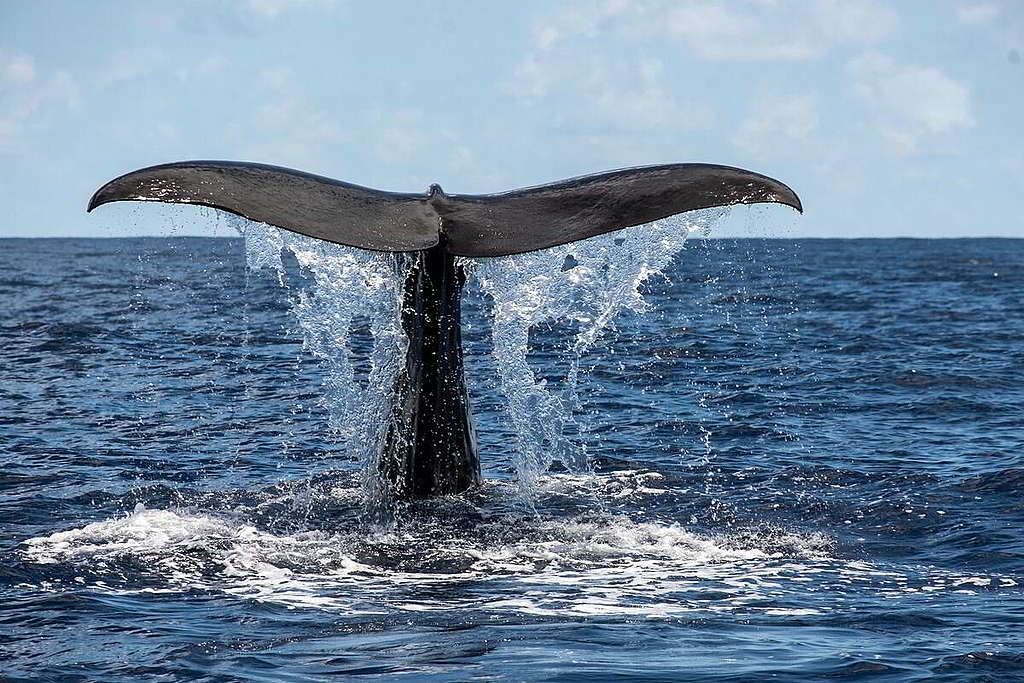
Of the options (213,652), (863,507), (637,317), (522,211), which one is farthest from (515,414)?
(637,317)

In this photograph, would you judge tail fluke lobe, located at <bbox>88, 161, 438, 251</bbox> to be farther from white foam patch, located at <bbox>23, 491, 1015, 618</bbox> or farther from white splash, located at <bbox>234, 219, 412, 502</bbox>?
white foam patch, located at <bbox>23, 491, 1015, 618</bbox>

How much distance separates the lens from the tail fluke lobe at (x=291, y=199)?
20.5 feet

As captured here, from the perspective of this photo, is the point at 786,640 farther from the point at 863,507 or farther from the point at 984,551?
the point at 863,507

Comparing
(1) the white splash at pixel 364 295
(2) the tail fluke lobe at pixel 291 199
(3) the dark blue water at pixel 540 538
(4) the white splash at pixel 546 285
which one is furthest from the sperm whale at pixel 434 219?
(3) the dark blue water at pixel 540 538

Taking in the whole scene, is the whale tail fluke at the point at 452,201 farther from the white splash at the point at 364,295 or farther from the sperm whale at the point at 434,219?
the white splash at the point at 364,295

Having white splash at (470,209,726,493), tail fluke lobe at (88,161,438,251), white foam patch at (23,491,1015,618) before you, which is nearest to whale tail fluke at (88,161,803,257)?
tail fluke lobe at (88,161,438,251)

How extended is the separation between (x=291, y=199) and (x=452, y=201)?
1.06 metres

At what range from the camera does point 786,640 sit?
5980mm

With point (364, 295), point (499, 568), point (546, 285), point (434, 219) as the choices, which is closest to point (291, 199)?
point (434, 219)

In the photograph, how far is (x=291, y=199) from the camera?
22.2ft

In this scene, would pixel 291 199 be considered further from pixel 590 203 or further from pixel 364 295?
pixel 364 295

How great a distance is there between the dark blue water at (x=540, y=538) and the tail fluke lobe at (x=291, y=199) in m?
1.72

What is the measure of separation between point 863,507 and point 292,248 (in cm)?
396

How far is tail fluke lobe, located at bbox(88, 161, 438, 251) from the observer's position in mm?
6258
